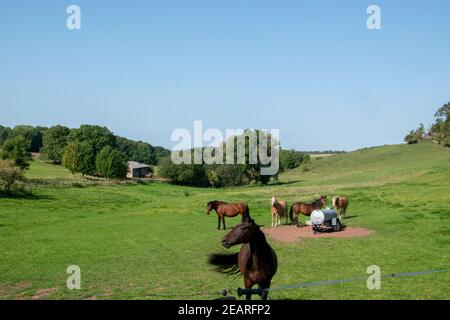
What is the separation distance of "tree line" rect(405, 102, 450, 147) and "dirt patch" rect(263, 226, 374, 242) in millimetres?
44818

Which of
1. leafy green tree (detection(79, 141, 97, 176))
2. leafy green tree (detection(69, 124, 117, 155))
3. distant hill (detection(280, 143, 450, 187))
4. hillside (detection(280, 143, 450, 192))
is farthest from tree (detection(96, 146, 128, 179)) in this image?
distant hill (detection(280, 143, 450, 187))

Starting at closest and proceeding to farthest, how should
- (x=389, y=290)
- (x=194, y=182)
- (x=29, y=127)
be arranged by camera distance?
1. (x=389, y=290)
2. (x=194, y=182)
3. (x=29, y=127)

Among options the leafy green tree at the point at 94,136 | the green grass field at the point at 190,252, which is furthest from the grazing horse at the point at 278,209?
the leafy green tree at the point at 94,136

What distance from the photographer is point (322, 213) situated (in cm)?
2105

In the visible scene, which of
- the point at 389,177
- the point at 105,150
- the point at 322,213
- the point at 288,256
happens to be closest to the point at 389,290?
the point at 288,256

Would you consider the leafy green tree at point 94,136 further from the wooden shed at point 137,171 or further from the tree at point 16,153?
the tree at point 16,153

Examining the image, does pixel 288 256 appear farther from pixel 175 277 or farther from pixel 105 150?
pixel 105 150

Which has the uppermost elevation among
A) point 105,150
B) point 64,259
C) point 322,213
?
point 105,150

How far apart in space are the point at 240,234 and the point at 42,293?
8345 mm

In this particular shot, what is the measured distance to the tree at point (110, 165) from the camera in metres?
81.2

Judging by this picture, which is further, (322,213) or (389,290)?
(322,213)

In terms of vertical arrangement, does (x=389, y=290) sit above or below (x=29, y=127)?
below
